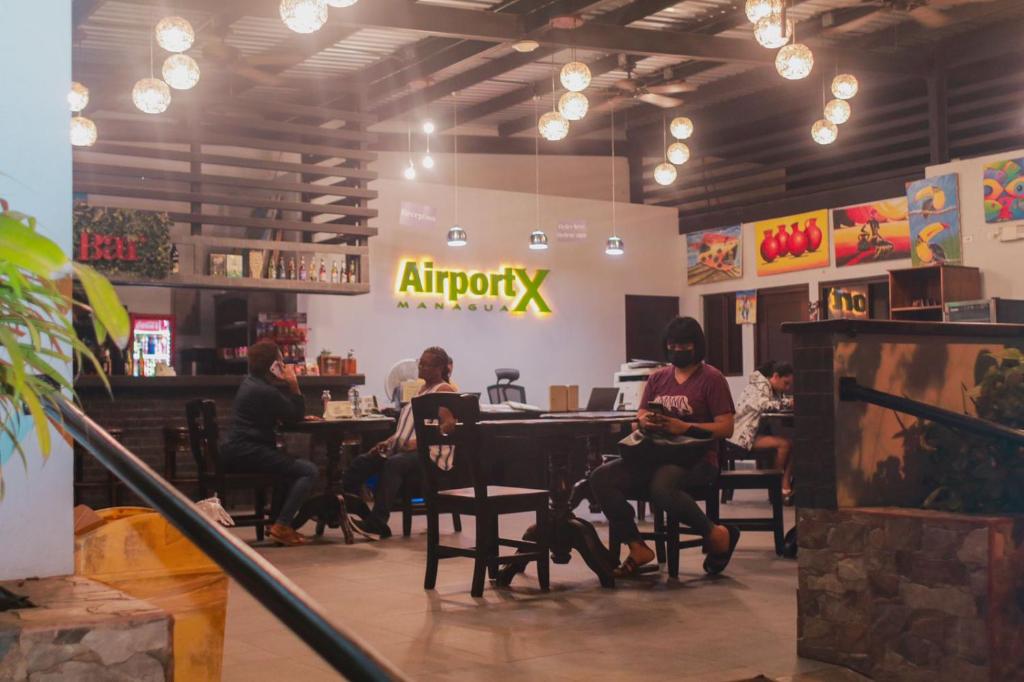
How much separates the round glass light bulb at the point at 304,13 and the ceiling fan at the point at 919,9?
217 inches

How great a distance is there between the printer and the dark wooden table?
19.5 ft

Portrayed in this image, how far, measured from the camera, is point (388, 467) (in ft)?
27.0

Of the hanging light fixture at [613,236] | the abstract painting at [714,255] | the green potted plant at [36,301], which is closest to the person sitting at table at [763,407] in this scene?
the hanging light fixture at [613,236]

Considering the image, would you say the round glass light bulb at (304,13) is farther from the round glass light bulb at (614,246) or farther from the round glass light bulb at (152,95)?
the round glass light bulb at (614,246)

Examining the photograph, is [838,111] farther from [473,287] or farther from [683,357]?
[473,287]

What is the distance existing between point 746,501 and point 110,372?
216 inches

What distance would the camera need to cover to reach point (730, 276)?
16.0 meters

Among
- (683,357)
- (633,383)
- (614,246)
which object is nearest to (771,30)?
(683,357)

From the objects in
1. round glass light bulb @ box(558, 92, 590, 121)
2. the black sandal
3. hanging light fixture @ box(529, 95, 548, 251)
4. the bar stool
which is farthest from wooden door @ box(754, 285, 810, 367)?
the black sandal

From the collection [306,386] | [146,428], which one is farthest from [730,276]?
[146,428]

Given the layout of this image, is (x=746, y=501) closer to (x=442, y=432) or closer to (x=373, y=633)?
(x=442, y=432)

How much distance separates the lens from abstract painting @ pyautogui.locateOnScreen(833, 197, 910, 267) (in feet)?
44.4

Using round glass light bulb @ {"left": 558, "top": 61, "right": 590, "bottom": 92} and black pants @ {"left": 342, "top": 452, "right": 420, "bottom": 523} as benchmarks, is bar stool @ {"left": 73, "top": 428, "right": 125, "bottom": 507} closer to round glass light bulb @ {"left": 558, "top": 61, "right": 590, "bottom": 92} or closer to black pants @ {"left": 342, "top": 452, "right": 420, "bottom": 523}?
black pants @ {"left": 342, "top": 452, "right": 420, "bottom": 523}

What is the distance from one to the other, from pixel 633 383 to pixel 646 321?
390 cm
